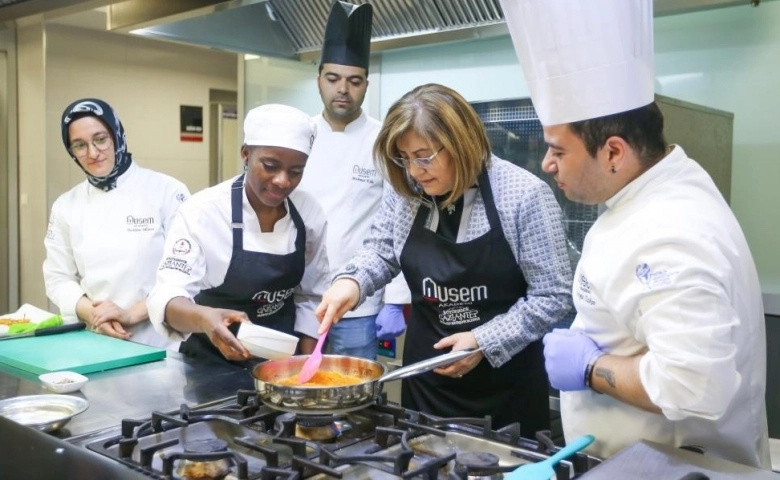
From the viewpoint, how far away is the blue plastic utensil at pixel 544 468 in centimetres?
90

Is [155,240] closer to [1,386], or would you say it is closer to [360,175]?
[360,175]

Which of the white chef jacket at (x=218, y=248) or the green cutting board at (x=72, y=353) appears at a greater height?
the white chef jacket at (x=218, y=248)

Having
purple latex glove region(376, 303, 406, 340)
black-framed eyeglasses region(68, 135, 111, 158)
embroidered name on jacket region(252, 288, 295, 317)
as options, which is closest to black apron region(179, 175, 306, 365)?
embroidered name on jacket region(252, 288, 295, 317)

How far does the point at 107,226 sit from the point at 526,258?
1570mm

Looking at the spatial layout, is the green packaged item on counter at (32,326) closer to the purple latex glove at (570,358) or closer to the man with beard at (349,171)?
the man with beard at (349,171)

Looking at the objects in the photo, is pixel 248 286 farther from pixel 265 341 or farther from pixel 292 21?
pixel 292 21

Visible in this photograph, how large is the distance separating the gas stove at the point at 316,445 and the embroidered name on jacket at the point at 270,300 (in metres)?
0.52

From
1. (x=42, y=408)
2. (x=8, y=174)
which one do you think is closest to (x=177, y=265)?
(x=42, y=408)

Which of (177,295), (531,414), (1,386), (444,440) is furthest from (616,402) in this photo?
(1,386)

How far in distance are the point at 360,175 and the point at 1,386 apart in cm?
132

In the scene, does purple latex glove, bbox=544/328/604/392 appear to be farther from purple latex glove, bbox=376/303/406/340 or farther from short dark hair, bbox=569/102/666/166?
purple latex glove, bbox=376/303/406/340

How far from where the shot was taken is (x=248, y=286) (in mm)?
1796

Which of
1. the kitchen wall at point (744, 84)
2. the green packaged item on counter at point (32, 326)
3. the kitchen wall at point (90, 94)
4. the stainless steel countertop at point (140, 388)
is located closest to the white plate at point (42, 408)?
the stainless steel countertop at point (140, 388)

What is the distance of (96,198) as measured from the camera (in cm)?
258
